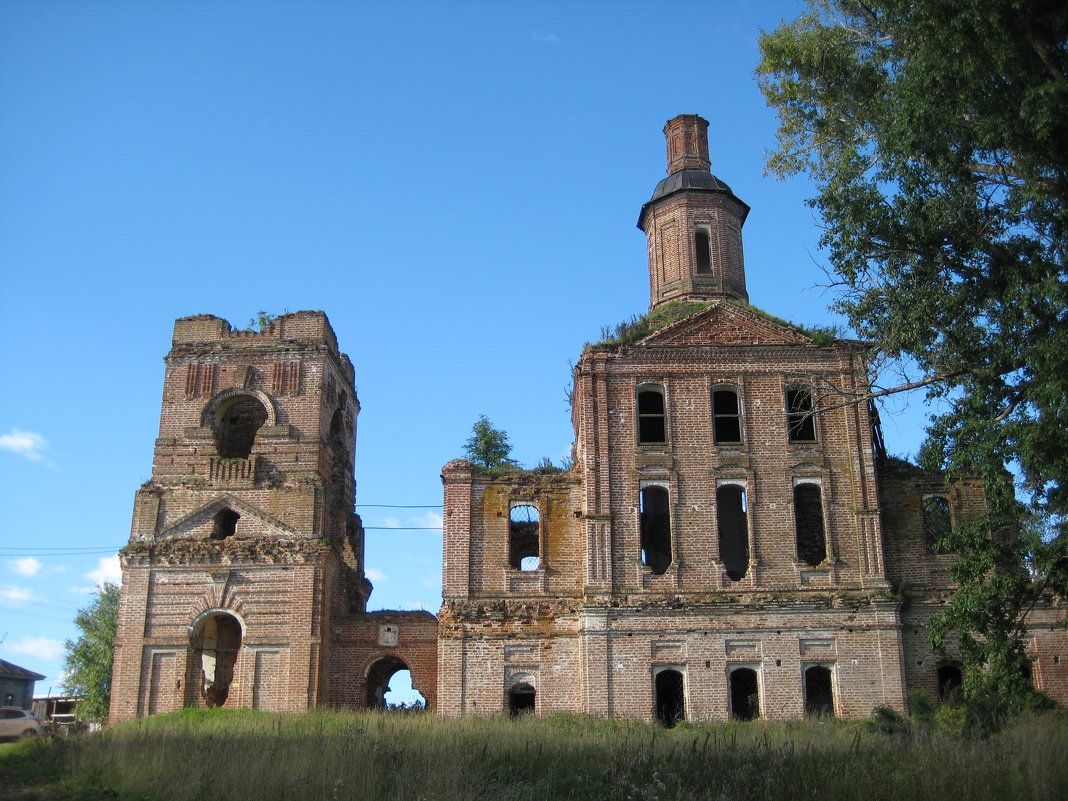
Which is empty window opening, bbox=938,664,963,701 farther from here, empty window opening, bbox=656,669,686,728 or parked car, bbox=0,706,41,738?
parked car, bbox=0,706,41,738

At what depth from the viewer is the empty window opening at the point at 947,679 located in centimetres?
2522

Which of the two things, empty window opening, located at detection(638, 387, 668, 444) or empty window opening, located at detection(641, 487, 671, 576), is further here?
empty window opening, located at detection(641, 487, 671, 576)

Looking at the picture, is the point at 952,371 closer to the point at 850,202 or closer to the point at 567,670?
the point at 850,202

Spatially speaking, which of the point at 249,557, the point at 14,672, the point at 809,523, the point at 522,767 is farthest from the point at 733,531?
the point at 14,672

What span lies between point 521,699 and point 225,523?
8.33 m

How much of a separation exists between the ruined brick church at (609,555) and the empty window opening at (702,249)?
2.40 m

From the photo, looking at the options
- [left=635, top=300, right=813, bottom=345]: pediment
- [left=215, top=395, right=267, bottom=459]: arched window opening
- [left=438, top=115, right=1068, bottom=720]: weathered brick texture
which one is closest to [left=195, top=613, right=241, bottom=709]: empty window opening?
[left=215, top=395, right=267, bottom=459]: arched window opening

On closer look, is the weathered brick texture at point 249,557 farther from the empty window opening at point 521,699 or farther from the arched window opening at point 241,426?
the empty window opening at point 521,699

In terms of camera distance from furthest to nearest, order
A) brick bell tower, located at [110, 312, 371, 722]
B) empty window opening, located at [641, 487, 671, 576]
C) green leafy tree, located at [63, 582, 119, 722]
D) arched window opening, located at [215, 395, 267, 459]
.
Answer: green leafy tree, located at [63, 582, 119, 722] < arched window opening, located at [215, 395, 267, 459] < empty window opening, located at [641, 487, 671, 576] < brick bell tower, located at [110, 312, 371, 722]

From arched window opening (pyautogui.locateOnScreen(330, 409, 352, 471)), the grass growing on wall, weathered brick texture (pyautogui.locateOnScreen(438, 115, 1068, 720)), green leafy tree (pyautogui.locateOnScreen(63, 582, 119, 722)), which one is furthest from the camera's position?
green leafy tree (pyautogui.locateOnScreen(63, 582, 119, 722))

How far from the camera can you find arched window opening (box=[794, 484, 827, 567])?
27.5m

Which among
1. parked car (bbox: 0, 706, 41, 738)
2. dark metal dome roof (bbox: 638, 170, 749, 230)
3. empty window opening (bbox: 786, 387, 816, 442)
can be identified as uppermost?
dark metal dome roof (bbox: 638, 170, 749, 230)

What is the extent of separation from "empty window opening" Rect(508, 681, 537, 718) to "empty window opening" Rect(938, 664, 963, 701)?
904 centimetres

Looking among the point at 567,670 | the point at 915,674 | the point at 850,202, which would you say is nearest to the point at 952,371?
the point at 850,202
